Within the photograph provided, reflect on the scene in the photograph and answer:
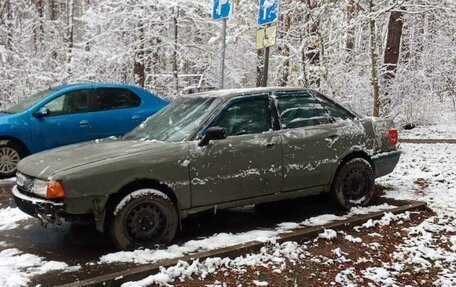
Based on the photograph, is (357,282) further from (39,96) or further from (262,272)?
(39,96)

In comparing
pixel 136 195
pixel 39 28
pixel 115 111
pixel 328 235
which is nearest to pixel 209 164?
pixel 136 195

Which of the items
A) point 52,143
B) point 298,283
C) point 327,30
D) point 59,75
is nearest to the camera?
point 298,283

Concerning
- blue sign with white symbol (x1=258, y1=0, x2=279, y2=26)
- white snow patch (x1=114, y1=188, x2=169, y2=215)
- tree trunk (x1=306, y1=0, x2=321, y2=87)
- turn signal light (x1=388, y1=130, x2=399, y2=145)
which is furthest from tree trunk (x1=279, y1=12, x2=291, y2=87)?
white snow patch (x1=114, y1=188, x2=169, y2=215)

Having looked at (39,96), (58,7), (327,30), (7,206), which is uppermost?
(58,7)

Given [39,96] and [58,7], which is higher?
[58,7]

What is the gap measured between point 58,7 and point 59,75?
14511 mm

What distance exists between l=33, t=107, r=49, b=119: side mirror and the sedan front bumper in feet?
12.5

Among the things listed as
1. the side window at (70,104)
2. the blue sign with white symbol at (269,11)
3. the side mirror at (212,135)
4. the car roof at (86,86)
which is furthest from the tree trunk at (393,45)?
the side mirror at (212,135)

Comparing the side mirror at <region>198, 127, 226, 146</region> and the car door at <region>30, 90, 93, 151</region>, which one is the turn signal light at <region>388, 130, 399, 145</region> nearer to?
the side mirror at <region>198, 127, 226, 146</region>

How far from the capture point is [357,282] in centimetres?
433

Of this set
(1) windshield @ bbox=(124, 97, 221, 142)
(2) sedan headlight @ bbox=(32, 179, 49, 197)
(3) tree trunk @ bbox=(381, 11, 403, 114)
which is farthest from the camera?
(3) tree trunk @ bbox=(381, 11, 403, 114)

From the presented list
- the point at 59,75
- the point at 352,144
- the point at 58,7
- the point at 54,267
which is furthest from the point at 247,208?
the point at 58,7

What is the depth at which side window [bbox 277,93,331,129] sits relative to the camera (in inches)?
232

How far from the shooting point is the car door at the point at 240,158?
517 cm
